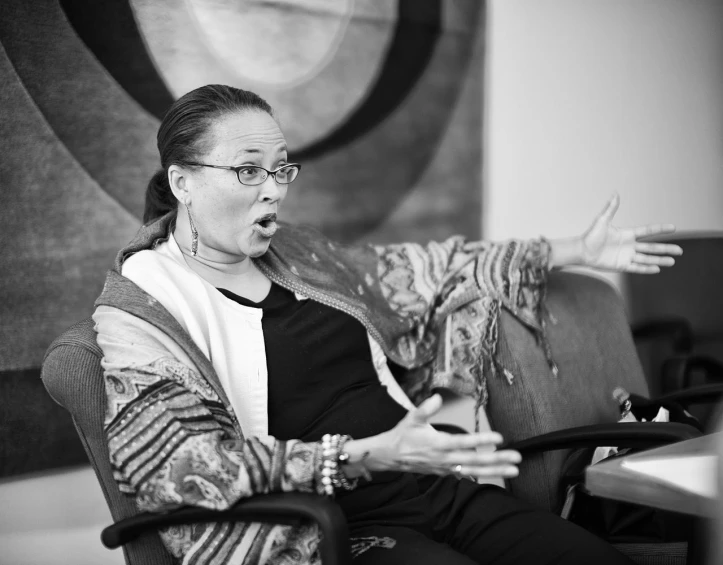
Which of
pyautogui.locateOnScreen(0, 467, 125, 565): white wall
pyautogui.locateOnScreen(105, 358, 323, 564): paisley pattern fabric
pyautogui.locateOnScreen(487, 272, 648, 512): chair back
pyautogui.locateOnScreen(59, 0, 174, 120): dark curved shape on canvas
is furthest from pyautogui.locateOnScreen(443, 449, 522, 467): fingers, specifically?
pyautogui.locateOnScreen(59, 0, 174, 120): dark curved shape on canvas

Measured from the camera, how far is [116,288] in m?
1.58

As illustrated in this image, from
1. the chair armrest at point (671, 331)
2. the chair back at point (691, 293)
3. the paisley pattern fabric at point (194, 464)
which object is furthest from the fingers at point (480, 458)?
the chair back at point (691, 293)

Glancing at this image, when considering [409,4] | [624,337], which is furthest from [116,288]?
[409,4]

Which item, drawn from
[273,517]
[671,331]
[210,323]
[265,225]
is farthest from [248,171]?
A: [671,331]

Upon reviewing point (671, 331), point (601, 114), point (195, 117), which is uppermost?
point (601, 114)

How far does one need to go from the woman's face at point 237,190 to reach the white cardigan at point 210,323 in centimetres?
11

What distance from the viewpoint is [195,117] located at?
1.71 m

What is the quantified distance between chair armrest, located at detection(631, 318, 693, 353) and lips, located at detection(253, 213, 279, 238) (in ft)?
6.32

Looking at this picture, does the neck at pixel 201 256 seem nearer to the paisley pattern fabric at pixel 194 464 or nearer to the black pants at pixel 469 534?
the paisley pattern fabric at pixel 194 464

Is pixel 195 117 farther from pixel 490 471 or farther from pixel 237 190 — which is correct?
pixel 490 471

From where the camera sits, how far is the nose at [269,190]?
172cm

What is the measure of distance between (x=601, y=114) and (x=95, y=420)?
2.65 m

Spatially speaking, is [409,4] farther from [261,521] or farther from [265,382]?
[261,521]

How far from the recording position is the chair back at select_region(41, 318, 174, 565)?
4.86 feet
